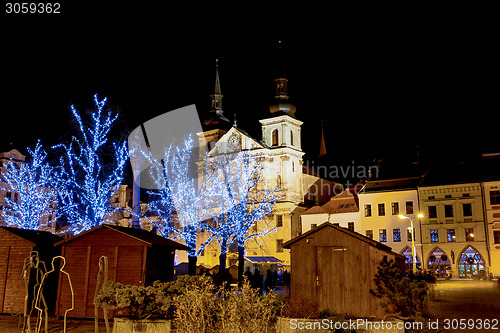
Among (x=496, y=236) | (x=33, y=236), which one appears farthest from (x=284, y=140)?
(x=33, y=236)

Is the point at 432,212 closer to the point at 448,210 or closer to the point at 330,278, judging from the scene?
the point at 448,210

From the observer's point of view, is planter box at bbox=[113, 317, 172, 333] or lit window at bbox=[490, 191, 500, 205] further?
lit window at bbox=[490, 191, 500, 205]

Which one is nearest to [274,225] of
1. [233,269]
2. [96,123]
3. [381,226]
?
[381,226]

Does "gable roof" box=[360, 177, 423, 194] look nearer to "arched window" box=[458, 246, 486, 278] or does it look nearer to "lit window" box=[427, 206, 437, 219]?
"lit window" box=[427, 206, 437, 219]

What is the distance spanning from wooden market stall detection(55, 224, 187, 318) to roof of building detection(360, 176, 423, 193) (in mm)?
41497

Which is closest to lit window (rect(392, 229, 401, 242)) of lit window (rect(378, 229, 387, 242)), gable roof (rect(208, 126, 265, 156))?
lit window (rect(378, 229, 387, 242))

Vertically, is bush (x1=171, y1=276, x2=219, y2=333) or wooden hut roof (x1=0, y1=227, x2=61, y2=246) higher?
wooden hut roof (x1=0, y1=227, x2=61, y2=246)

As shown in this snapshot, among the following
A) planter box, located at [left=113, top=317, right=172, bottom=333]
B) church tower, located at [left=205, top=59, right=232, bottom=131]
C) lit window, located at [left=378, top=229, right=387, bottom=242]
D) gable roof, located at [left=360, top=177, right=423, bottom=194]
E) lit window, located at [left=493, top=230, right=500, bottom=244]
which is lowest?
planter box, located at [left=113, top=317, right=172, bottom=333]

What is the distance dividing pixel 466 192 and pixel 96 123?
36.4 m

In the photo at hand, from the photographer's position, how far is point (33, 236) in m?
19.5

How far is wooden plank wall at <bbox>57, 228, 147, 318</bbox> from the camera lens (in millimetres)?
17047

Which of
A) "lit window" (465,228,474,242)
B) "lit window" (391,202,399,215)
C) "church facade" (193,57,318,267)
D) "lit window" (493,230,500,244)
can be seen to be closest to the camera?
"lit window" (493,230,500,244)

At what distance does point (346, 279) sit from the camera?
55.4 feet

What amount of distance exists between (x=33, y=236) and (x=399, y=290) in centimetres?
1332
